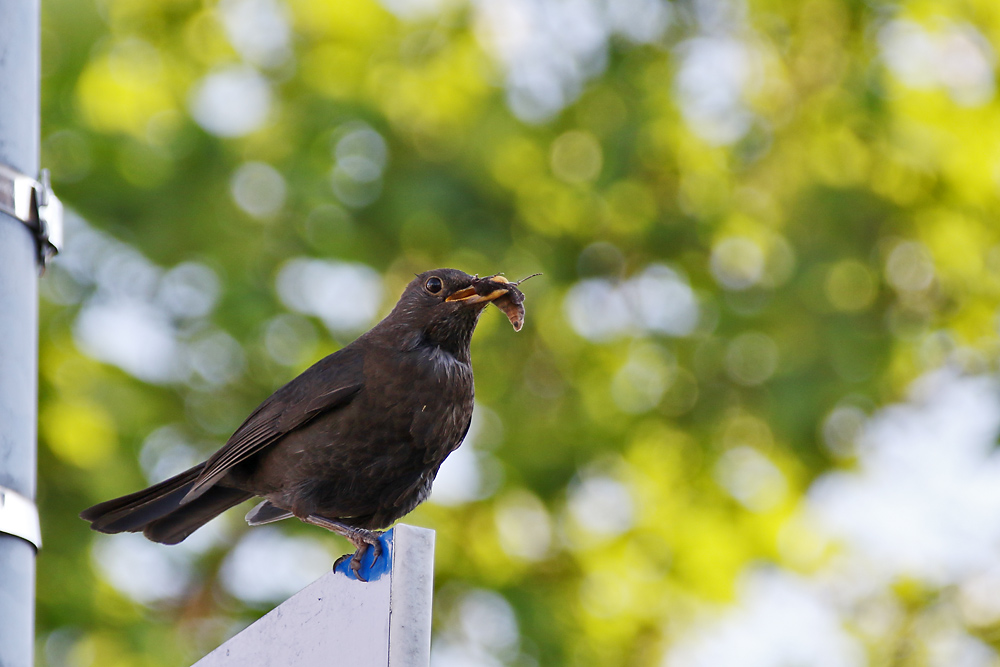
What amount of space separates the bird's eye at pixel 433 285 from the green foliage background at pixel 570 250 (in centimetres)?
311

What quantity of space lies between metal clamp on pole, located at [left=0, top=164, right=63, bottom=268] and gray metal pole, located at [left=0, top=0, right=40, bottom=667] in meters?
0.02

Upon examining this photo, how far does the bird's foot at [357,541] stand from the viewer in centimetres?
228

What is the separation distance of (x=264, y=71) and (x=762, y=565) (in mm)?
4081

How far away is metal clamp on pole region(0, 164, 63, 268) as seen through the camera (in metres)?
2.17

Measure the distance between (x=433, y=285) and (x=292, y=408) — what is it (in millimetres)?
494

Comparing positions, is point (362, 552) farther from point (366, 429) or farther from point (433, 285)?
point (433, 285)

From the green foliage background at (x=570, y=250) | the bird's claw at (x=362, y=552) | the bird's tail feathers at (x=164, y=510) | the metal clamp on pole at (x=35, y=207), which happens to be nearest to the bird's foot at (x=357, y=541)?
the bird's claw at (x=362, y=552)

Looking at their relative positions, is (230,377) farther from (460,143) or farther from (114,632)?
(460,143)

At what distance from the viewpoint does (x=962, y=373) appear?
23.3 ft

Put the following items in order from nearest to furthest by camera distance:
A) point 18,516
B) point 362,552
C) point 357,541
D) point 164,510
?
1. point 18,516
2. point 362,552
3. point 357,541
4. point 164,510

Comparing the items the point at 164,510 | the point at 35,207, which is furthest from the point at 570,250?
the point at 35,207

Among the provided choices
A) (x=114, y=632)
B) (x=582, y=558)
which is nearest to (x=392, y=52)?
(x=582, y=558)

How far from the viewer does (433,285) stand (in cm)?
314

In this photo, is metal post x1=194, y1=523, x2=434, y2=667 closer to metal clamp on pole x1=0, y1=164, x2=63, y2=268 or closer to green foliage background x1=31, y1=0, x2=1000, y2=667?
metal clamp on pole x1=0, y1=164, x2=63, y2=268
